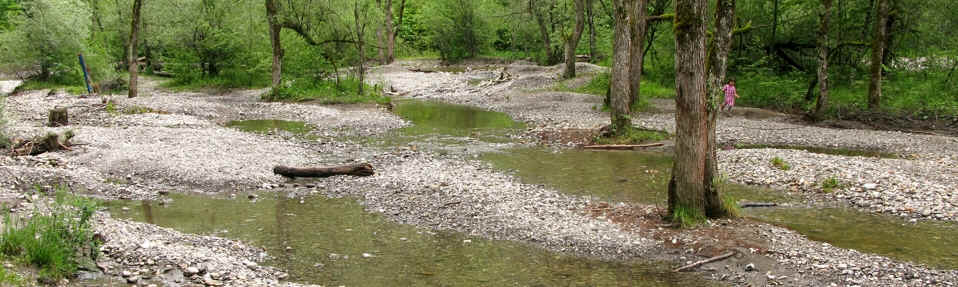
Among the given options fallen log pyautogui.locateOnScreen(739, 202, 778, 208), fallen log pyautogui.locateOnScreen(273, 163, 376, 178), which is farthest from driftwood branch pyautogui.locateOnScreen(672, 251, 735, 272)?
fallen log pyautogui.locateOnScreen(273, 163, 376, 178)

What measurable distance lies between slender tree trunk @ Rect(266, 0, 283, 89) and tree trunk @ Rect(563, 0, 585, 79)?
17.7 m

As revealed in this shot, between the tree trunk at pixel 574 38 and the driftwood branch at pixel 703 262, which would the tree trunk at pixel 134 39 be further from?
the driftwood branch at pixel 703 262

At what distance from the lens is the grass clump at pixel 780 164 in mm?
18312

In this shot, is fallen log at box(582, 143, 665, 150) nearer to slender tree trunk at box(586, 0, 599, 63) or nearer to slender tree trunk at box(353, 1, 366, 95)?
slender tree trunk at box(353, 1, 366, 95)

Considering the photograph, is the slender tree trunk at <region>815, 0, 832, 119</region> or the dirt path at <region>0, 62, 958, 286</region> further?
the slender tree trunk at <region>815, 0, 832, 119</region>

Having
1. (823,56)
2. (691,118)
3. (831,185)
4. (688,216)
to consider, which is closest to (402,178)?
(688,216)

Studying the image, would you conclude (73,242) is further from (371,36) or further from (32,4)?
(32,4)

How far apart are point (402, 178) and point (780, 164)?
10861mm

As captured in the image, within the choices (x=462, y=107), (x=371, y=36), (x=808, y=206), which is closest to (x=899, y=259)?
(x=808, y=206)

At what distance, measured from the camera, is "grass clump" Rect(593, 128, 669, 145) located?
77.9ft

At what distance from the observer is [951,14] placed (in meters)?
29.2

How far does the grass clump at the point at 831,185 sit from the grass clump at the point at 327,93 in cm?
2402

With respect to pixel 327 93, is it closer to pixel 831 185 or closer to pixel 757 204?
pixel 757 204

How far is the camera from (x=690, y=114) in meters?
12.0
